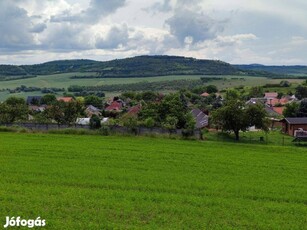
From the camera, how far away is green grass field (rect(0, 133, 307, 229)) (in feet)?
52.5

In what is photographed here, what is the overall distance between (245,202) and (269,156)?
55.3ft

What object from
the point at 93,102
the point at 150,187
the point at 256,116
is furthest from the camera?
the point at 93,102

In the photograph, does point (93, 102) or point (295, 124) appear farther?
point (93, 102)

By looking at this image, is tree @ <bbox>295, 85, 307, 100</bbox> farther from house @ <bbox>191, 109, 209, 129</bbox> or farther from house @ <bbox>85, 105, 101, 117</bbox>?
house @ <bbox>85, 105, 101, 117</bbox>

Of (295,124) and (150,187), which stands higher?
(150,187)

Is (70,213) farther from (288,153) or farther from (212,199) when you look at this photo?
(288,153)

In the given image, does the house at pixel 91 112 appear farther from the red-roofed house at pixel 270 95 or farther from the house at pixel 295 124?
the red-roofed house at pixel 270 95

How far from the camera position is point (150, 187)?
68.6 feet

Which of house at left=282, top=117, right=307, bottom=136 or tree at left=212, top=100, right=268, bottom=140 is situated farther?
house at left=282, top=117, right=307, bottom=136

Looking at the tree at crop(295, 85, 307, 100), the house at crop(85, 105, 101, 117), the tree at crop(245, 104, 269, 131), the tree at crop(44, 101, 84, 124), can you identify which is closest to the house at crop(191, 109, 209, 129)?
the tree at crop(245, 104, 269, 131)

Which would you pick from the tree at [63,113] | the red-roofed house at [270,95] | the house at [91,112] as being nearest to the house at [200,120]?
the tree at [63,113]

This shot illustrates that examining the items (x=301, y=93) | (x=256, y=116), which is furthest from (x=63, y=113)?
(x=301, y=93)

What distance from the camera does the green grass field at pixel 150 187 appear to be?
16016mm

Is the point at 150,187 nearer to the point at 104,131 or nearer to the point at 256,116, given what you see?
the point at 104,131
